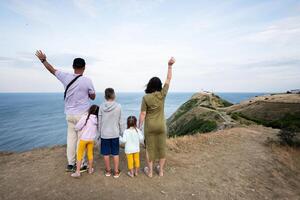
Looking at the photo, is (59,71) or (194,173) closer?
(59,71)

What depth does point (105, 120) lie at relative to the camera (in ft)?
18.3

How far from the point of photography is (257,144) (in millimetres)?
10648

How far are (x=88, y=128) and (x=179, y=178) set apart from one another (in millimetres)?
2999

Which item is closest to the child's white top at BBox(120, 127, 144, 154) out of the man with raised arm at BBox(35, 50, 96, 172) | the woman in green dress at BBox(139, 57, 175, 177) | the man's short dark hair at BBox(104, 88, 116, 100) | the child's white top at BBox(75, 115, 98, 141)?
the woman in green dress at BBox(139, 57, 175, 177)

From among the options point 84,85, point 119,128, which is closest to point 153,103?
point 119,128

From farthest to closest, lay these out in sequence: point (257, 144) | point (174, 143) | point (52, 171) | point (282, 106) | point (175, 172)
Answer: point (282, 106) → point (257, 144) → point (174, 143) → point (175, 172) → point (52, 171)

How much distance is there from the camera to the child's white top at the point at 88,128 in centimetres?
551

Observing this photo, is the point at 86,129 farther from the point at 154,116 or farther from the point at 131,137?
the point at 154,116

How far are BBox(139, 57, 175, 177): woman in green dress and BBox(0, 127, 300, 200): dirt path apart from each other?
0.89 meters

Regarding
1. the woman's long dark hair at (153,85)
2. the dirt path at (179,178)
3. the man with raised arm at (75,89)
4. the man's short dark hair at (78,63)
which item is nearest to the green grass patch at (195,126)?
the dirt path at (179,178)

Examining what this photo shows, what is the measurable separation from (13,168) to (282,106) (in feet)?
104

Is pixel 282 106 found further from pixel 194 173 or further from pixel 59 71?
pixel 59 71

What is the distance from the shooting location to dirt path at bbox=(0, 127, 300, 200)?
5262mm

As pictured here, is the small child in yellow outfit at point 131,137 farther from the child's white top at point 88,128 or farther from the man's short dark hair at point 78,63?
the man's short dark hair at point 78,63
